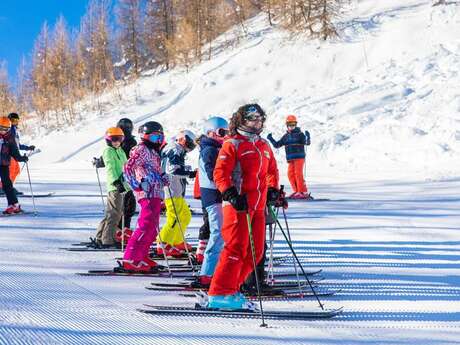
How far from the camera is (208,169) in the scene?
548cm

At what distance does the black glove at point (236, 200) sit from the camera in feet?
14.7

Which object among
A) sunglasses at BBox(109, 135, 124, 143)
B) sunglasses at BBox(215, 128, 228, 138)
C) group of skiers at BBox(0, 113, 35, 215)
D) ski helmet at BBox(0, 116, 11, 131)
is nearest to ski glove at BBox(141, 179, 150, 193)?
sunglasses at BBox(215, 128, 228, 138)

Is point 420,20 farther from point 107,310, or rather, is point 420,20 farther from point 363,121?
point 107,310

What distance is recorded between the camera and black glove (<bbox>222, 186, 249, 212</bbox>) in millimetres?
4469

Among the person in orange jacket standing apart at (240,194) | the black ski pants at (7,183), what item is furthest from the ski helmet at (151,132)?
the black ski pants at (7,183)

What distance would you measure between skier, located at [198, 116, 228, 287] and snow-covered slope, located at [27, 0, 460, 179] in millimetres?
10921

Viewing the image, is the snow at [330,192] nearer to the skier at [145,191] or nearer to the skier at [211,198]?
the skier at [145,191]

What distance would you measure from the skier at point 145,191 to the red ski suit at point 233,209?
163 centimetres

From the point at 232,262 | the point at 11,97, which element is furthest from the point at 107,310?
the point at 11,97

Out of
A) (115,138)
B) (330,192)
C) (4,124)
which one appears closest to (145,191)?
(115,138)

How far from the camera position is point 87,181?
1755cm

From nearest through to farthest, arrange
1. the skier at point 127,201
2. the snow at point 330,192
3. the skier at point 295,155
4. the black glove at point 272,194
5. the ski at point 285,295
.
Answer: the snow at point 330,192 < the black glove at point 272,194 < the ski at point 285,295 < the skier at point 127,201 < the skier at point 295,155

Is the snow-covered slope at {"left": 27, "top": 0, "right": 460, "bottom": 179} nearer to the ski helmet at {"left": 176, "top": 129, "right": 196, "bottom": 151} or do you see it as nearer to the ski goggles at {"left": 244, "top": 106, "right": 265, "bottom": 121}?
the ski helmet at {"left": 176, "top": 129, "right": 196, "bottom": 151}

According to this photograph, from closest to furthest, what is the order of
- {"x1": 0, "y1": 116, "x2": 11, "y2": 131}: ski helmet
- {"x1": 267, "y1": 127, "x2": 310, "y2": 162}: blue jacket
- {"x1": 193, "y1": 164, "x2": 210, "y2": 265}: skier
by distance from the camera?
{"x1": 193, "y1": 164, "x2": 210, "y2": 265}: skier
{"x1": 0, "y1": 116, "x2": 11, "y2": 131}: ski helmet
{"x1": 267, "y1": 127, "x2": 310, "y2": 162}: blue jacket
